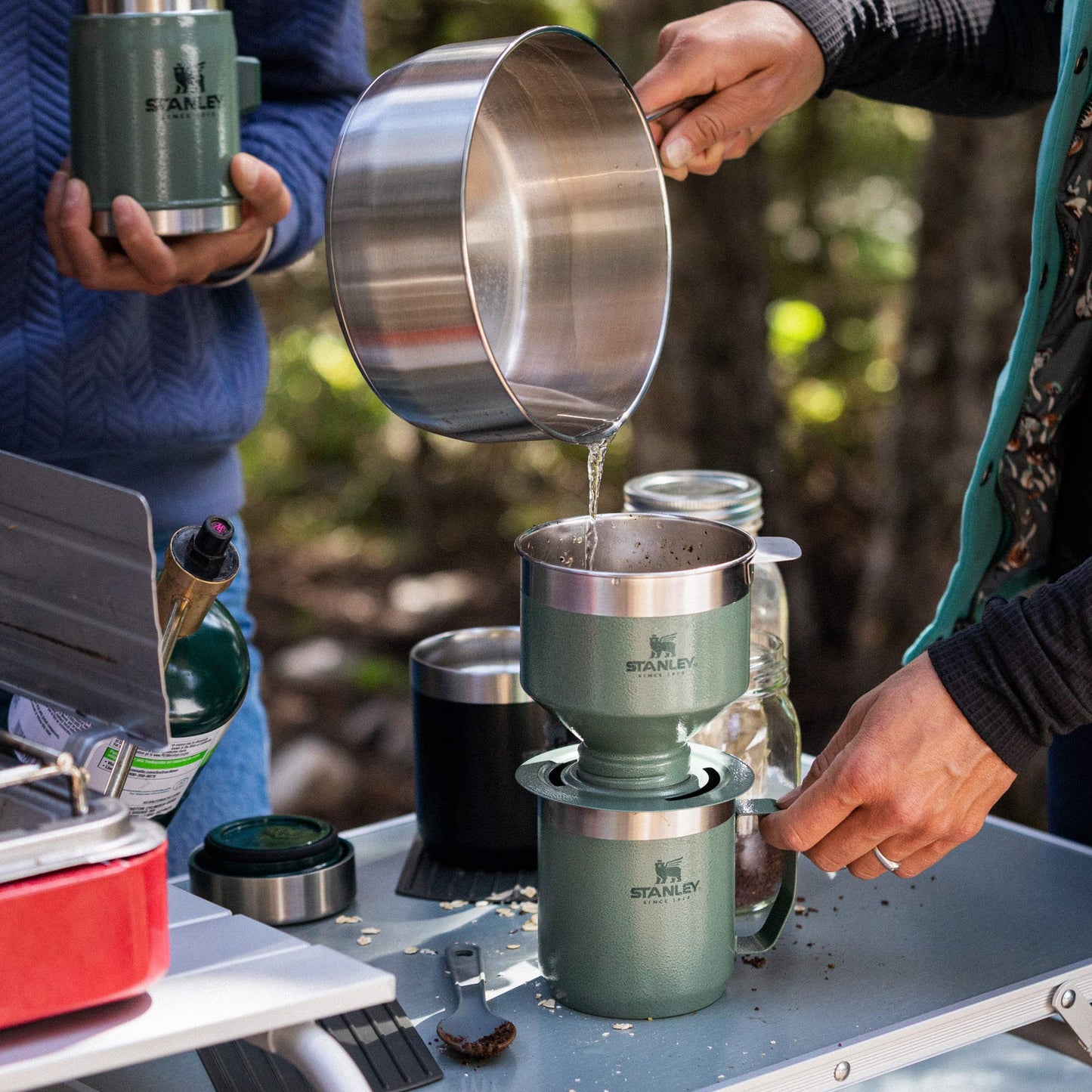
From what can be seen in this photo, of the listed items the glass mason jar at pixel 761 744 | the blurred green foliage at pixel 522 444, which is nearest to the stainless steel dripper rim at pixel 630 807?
the glass mason jar at pixel 761 744

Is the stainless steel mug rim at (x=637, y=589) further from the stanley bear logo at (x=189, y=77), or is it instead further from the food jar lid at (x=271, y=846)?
the stanley bear logo at (x=189, y=77)

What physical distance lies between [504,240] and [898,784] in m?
0.55

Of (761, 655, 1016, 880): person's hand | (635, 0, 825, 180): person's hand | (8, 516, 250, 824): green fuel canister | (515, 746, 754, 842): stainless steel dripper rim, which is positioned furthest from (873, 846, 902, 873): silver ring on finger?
(635, 0, 825, 180): person's hand

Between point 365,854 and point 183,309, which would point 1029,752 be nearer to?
point 365,854

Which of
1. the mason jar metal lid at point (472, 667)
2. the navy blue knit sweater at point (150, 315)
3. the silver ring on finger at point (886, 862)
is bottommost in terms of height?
the silver ring on finger at point (886, 862)

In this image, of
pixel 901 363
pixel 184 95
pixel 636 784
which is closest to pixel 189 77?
pixel 184 95

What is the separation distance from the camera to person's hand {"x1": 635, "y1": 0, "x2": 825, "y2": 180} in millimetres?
1299

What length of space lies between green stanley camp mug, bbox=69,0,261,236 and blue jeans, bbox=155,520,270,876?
0.36 m

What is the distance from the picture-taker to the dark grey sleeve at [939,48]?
4.60 feet

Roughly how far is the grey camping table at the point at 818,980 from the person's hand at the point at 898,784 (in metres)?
0.10

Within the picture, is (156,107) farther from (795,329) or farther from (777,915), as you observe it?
(795,329)

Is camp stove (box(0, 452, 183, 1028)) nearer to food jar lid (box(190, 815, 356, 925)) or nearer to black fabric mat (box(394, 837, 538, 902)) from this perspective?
food jar lid (box(190, 815, 356, 925))

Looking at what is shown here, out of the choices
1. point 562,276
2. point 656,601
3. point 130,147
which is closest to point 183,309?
point 130,147

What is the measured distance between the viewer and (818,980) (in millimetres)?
1077
